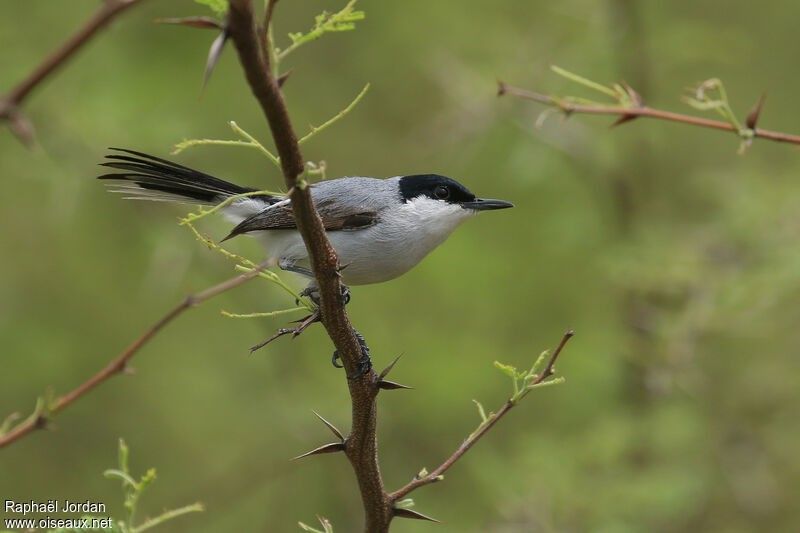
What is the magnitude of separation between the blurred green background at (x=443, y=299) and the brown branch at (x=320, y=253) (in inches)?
97.6

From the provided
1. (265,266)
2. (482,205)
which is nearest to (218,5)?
(265,266)

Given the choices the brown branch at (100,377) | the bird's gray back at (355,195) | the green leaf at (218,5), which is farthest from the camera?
the bird's gray back at (355,195)

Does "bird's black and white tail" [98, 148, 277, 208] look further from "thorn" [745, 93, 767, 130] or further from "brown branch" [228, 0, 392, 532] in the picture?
"thorn" [745, 93, 767, 130]

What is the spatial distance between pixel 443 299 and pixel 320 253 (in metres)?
3.86

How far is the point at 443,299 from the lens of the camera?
18.1 feet

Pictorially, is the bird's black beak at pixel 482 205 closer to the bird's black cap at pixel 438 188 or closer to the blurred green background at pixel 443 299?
the bird's black cap at pixel 438 188

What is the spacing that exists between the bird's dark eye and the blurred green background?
0.81 metres

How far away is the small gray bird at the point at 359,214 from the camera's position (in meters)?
3.41

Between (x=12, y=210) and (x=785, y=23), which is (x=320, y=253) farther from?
(x=785, y=23)

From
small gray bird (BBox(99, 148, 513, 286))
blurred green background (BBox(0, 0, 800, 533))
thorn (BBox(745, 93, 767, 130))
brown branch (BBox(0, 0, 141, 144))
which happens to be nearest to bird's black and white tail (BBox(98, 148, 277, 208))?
small gray bird (BBox(99, 148, 513, 286))

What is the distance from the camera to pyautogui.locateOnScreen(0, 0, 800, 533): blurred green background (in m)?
4.59

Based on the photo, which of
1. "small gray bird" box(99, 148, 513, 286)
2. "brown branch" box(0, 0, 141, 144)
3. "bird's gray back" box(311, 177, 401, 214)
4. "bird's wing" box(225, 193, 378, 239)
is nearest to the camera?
"brown branch" box(0, 0, 141, 144)

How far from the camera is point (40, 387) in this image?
513 centimetres

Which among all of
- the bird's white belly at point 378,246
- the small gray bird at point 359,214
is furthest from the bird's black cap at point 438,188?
the bird's white belly at point 378,246
